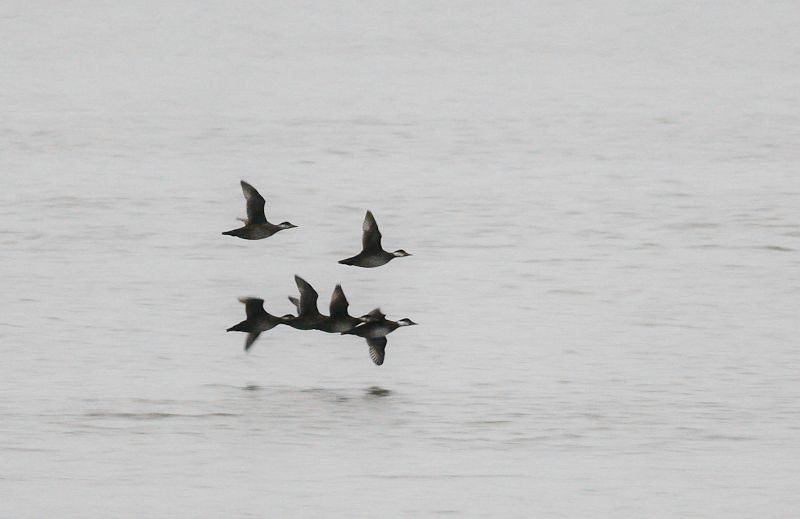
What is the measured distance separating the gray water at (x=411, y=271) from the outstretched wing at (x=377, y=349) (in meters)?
0.18

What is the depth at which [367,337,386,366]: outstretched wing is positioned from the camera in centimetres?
1162

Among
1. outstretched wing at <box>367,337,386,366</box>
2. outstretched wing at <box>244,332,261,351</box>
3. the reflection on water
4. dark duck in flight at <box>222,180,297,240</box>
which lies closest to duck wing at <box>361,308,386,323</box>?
outstretched wing at <box>367,337,386,366</box>

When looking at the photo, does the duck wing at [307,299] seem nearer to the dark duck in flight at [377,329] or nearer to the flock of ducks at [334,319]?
the flock of ducks at [334,319]

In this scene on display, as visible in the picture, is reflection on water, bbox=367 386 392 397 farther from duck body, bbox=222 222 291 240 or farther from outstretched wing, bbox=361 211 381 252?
duck body, bbox=222 222 291 240

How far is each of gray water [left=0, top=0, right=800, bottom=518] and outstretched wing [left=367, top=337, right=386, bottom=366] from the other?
0.18m

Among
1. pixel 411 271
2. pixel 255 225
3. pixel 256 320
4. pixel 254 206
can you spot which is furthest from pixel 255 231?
pixel 411 271

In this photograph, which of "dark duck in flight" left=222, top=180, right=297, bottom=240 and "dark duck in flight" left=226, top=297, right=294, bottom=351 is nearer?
"dark duck in flight" left=226, top=297, right=294, bottom=351

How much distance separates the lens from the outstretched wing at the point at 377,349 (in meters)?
11.6

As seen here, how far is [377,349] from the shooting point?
11664 millimetres

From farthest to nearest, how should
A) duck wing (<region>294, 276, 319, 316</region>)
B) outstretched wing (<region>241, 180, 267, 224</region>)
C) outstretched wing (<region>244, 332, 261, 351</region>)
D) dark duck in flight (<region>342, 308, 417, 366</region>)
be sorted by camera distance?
1. outstretched wing (<region>241, 180, 267, 224</region>)
2. outstretched wing (<region>244, 332, 261, 351</region>)
3. dark duck in flight (<region>342, 308, 417, 366</region>)
4. duck wing (<region>294, 276, 319, 316</region>)

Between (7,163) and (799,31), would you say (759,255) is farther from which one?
(799,31)

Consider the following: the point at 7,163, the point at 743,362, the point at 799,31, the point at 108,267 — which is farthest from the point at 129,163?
the point at 799,31

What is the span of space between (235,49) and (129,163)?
8.29 m

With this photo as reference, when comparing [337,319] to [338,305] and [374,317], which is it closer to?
[338,305]
